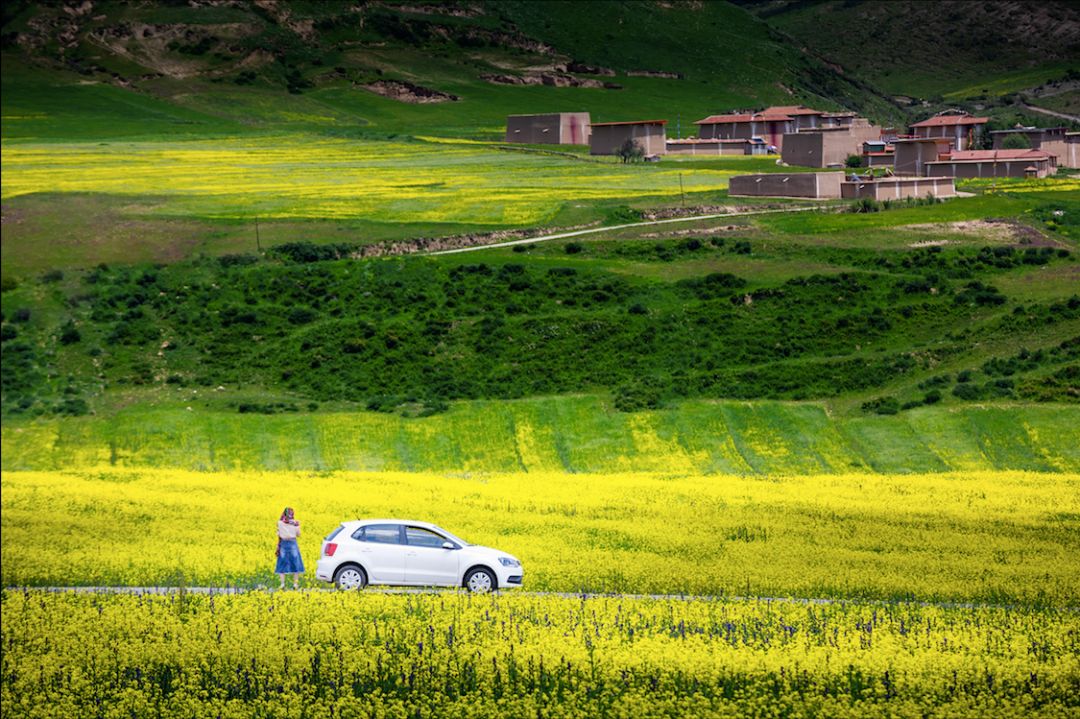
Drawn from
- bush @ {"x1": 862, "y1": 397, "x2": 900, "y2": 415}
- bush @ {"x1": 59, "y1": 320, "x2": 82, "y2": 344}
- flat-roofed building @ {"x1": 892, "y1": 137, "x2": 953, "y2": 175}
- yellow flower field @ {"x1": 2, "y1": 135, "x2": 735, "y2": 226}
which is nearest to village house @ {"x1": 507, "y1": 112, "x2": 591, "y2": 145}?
yellow flower field @ {"x1": 2, "y1": 135, "x2": 735, "y2": 226}

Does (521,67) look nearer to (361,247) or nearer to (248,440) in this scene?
(361,247)

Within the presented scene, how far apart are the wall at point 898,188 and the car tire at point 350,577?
92.6 feet

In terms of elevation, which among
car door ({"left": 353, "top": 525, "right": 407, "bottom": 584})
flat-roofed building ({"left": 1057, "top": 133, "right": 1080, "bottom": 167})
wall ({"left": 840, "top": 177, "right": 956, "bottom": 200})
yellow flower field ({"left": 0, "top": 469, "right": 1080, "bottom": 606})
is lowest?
yellow flower field ({"left": 0, "top": 469, "right": 1080, "bottom": 606})

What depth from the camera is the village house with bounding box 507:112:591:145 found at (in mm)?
67125

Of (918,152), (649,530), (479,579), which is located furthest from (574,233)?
(479,579)

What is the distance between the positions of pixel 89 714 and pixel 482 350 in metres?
32.0

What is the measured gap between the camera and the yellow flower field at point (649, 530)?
103 feet

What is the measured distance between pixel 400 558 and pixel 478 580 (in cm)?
166

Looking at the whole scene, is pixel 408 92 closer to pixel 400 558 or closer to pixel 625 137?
pixel 625 137

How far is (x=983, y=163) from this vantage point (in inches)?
2074

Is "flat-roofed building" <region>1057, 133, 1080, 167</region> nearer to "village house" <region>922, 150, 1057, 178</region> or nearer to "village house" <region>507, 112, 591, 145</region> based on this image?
"village house" <region>922, 150, 1057, 178</region>

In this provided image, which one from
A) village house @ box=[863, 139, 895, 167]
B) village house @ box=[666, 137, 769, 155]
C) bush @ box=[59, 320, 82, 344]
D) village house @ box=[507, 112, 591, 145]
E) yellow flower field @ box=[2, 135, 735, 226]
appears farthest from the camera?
yellow flower field @ box=[2, 135, 735, 226]

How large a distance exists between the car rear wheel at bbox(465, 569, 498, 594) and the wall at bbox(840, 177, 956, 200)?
87.2 feet

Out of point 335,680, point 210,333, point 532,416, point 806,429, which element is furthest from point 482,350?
point 335,680
